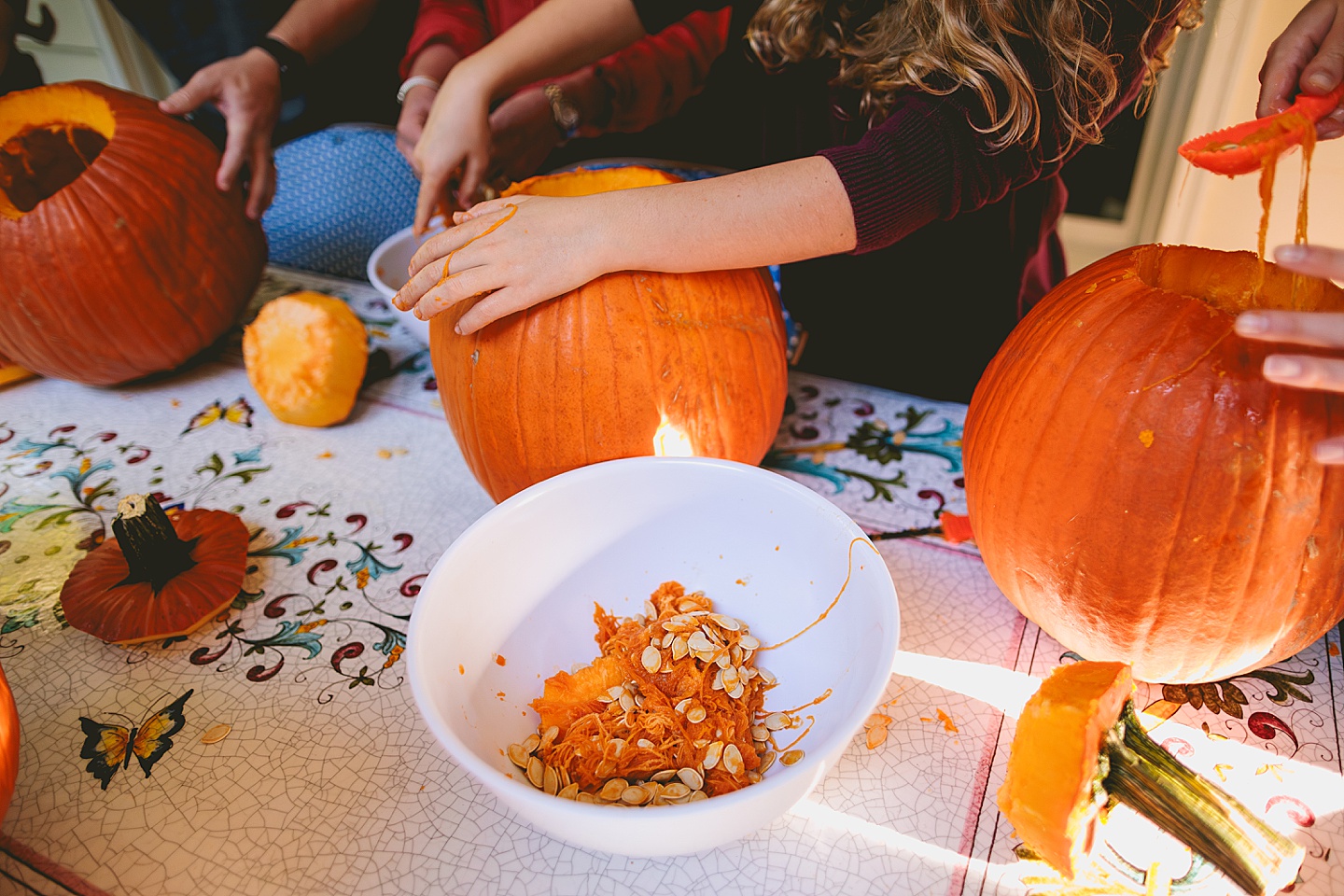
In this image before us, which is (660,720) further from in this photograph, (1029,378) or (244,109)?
(244,109)

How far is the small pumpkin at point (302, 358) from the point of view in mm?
966

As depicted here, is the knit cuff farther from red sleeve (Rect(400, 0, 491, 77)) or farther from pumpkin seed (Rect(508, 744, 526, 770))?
red sleeve (Rect(400, 0, 491, 77))

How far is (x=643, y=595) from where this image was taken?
0.72 m

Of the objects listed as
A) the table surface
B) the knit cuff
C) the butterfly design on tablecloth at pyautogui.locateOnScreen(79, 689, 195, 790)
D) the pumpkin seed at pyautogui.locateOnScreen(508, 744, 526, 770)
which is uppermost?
the knit cuff

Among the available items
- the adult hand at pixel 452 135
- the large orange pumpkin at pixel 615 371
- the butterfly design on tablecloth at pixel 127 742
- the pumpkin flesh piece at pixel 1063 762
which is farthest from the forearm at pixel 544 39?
the pumpkin flesh piece at pixel 1063 762

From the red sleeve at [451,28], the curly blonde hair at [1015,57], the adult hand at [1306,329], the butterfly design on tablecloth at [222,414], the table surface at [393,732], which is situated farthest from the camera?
the red sleeve at [451,28]

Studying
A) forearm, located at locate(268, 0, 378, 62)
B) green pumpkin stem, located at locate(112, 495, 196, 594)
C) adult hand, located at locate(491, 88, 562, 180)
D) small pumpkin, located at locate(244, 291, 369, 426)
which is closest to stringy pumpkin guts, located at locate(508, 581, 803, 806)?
green pumpkin stem, located at locate(112, 495, 196, 594)

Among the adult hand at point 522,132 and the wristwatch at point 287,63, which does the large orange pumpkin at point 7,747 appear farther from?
the wristwatch at point 287,63

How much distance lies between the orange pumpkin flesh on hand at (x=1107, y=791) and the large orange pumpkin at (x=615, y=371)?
38cm

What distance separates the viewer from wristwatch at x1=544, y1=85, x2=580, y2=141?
1.18 meters

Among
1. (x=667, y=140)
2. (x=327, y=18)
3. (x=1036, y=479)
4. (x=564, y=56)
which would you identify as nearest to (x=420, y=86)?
(x=327, y=18)

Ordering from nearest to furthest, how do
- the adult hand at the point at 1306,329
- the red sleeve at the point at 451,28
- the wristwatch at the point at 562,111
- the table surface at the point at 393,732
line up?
the adult hand at the point at 1306,329 < the table surface at the point at 393,732 < the wristwatch at the point at 562,111 < the red sleeve at the point at 451,28

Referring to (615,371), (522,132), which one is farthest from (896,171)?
(522,132)

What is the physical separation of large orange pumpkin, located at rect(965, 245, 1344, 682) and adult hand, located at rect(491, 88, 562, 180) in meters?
0.81
